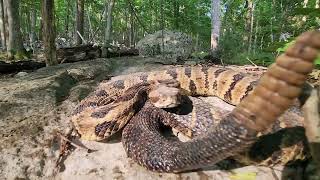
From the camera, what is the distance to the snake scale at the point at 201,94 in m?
1.66

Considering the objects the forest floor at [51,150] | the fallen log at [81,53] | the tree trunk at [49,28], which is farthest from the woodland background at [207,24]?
the forest floor at [51,150]

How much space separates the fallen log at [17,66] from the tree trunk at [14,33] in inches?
140

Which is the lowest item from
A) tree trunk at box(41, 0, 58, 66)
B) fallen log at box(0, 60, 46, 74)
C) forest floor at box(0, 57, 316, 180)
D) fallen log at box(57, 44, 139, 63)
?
forest floor at box(0, 57, 316, 180)

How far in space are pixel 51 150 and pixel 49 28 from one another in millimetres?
4351

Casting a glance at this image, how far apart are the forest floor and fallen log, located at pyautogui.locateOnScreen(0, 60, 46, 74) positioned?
7.32 ft

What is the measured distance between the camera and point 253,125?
6.62 feet

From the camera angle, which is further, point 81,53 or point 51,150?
point 81,53

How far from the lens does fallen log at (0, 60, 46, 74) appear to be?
7501 mm

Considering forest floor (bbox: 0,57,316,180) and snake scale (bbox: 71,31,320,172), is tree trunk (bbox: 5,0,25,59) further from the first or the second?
snake scale (bbox: 71,31,320,172)

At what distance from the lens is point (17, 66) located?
7809mm

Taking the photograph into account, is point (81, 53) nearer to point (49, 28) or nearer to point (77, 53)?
point (77, 53)

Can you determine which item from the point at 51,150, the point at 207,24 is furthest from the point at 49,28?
the point at 207,24

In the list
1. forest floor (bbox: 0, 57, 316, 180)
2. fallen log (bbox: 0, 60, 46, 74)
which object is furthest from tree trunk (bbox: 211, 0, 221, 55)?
forest floor (bbox: 0, 57, 316, 180)

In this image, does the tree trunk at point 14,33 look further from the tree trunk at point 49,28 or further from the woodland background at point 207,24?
the tree trunk at point 49,28
